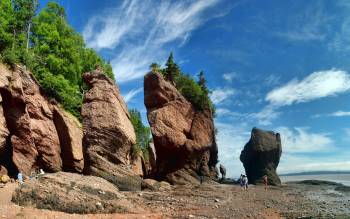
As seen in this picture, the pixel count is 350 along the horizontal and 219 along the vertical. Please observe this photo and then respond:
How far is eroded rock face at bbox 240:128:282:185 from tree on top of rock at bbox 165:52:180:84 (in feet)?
59.0

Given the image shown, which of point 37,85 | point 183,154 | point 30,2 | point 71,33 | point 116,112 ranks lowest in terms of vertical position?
point 183,154

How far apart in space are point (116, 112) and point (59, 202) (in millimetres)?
15963

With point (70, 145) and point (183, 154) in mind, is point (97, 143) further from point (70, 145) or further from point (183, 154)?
point (183, 154)

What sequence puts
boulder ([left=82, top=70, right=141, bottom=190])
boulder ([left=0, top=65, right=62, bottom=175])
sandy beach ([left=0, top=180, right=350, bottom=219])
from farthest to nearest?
boulder ([left=0, top=65, right=62, bottom=175]) < boulder ([left=82, top=70, right=141, bottom=190]) < sandy beach ([left=0, top=180, right=350, bottom=219])

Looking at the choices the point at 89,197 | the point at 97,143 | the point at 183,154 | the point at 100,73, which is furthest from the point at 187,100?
the point at 89,197

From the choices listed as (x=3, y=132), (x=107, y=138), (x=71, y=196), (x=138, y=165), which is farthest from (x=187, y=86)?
(x=71, y=196)

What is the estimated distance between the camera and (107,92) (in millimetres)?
36969

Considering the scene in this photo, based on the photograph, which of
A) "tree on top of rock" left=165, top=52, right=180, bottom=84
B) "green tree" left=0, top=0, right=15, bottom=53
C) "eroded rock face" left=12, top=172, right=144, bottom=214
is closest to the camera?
"eroded rock face" left=12, top=172, right=144, bottom=214

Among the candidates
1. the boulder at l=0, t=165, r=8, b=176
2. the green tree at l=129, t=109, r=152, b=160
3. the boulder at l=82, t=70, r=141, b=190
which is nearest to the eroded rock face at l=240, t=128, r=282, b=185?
the green tree at l=129, t=109, r=152, b=160

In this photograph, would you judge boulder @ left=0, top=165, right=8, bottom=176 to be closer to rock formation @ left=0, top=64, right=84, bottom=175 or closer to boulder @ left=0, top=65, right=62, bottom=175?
rock formation @ left=0, top=64, right=84, bottom=175

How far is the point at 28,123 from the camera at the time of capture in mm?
37062

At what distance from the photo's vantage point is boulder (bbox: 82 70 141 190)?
32.4 metres

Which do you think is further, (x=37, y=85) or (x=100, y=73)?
(x=37, y=85)

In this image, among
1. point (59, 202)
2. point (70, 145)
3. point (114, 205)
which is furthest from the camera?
point (70, 145)
